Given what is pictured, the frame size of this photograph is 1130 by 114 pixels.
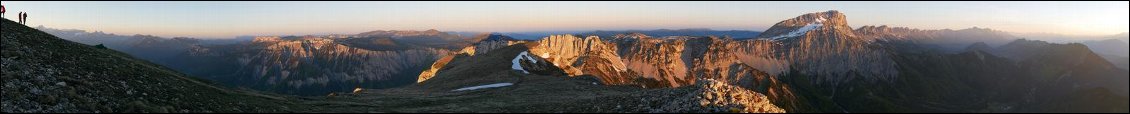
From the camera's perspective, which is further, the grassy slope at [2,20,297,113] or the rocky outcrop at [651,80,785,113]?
the rocky outcrop at [651,80,785,113]

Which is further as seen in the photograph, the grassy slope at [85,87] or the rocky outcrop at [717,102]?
the rocky outcrop at [717,102]

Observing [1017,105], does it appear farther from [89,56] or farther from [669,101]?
[89,56]

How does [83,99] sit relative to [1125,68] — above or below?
below

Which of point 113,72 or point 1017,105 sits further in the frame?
point 113,72

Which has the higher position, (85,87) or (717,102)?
(85,87)

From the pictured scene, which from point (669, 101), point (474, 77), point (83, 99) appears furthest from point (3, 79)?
point (474, 77)

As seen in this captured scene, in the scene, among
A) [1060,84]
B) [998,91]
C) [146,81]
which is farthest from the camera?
[146,81]

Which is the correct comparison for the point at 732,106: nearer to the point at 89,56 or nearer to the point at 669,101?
the point at 669,101

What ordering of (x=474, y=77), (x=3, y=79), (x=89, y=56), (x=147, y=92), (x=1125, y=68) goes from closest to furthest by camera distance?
(x=1125, y=68), (x=3, y=79), (x=147, y=92), (x=89, y=56), (x=474, y=77)

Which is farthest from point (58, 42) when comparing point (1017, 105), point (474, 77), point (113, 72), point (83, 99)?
point (1017, 105)
